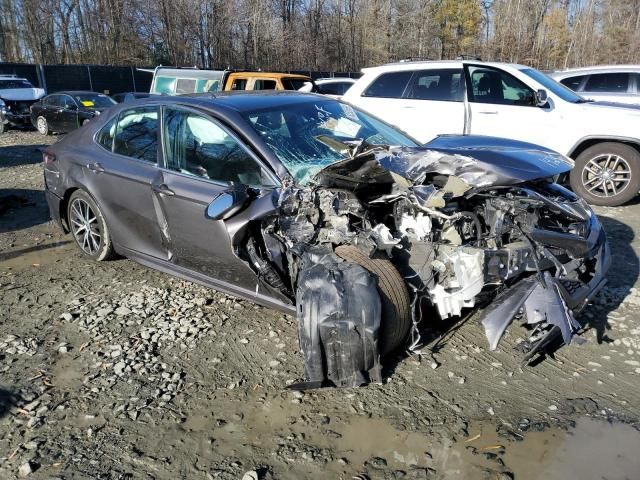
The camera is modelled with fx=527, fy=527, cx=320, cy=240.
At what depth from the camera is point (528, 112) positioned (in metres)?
7.10

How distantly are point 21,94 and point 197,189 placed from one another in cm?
1624

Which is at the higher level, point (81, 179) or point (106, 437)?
point (81, 179)

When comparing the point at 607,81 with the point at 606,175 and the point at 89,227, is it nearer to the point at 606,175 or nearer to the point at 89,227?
the point at 606,175

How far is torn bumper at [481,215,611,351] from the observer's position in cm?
291

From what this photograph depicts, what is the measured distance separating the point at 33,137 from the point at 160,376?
14.3 metres

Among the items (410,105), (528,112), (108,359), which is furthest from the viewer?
(410,105)

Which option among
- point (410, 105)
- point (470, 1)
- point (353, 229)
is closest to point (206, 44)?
point (470, 1)

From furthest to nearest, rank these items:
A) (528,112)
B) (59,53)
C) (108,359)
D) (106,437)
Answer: (59,53)
(528,112)
(108,359)
(106,437)

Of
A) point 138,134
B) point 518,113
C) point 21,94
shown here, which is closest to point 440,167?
point 138,134

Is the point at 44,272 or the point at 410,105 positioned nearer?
the point at 44,272

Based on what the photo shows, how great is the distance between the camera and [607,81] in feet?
33.3

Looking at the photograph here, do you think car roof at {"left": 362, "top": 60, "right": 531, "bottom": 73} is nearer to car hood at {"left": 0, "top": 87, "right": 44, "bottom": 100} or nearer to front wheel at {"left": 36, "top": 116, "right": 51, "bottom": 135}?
front wheel at {"left": 36, "top": 116, "right": 51, "bottom": 135}

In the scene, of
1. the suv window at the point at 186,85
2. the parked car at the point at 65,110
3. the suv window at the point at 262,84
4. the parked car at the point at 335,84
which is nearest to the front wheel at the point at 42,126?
the parked car at the point at 65,110

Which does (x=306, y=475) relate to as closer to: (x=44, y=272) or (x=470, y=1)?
(x=44, y=272)
